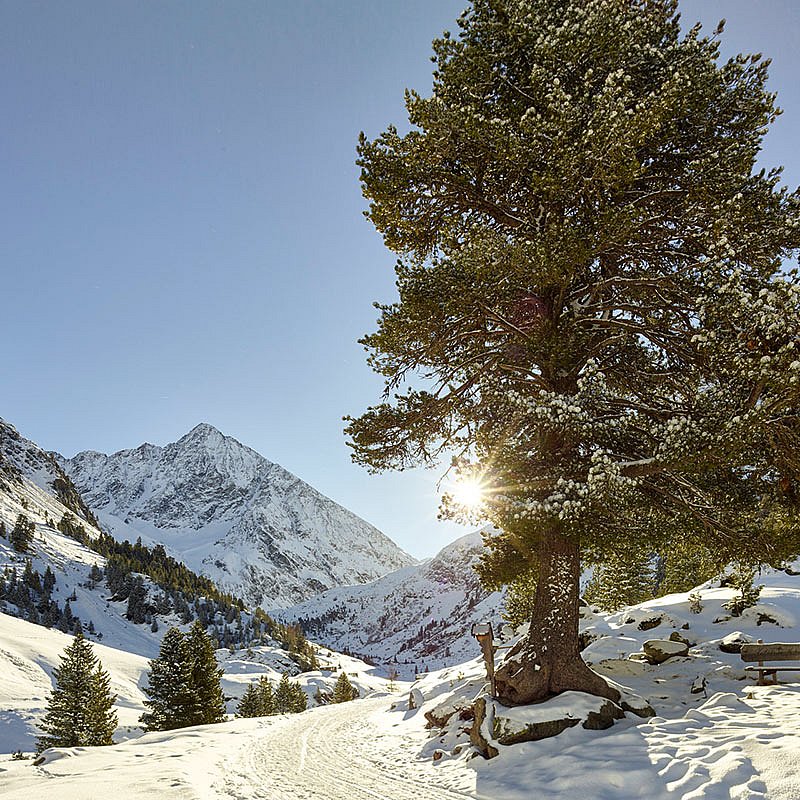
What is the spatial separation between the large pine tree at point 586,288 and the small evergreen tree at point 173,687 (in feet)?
89.4

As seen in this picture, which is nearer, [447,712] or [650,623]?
[447,712]

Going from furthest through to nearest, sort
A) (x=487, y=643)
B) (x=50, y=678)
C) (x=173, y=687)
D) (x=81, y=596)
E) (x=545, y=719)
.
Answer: (x=81, y=596) → (x=50, y=678) → (x=173, y=687) → (x=487, y=643) → (x=545, y=719)

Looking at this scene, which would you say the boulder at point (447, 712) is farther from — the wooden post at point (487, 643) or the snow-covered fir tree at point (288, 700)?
the snow-covered fir tree at point (288, 700)

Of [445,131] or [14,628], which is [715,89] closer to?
[445,131]

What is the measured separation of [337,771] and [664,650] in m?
9.91

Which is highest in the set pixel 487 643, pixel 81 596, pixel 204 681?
pixel 487 643

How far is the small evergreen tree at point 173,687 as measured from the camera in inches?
1180

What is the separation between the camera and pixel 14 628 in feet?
243

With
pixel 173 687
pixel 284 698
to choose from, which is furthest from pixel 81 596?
pixel 173 687

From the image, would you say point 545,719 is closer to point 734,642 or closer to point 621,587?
point 734,642

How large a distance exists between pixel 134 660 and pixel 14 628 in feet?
59.0

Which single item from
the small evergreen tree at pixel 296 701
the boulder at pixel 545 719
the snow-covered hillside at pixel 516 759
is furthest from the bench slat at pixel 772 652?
the small evergreen tree at pixel 296 701

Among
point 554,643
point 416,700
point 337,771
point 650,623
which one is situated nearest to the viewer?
point 337,771

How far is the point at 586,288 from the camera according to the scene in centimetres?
1071
